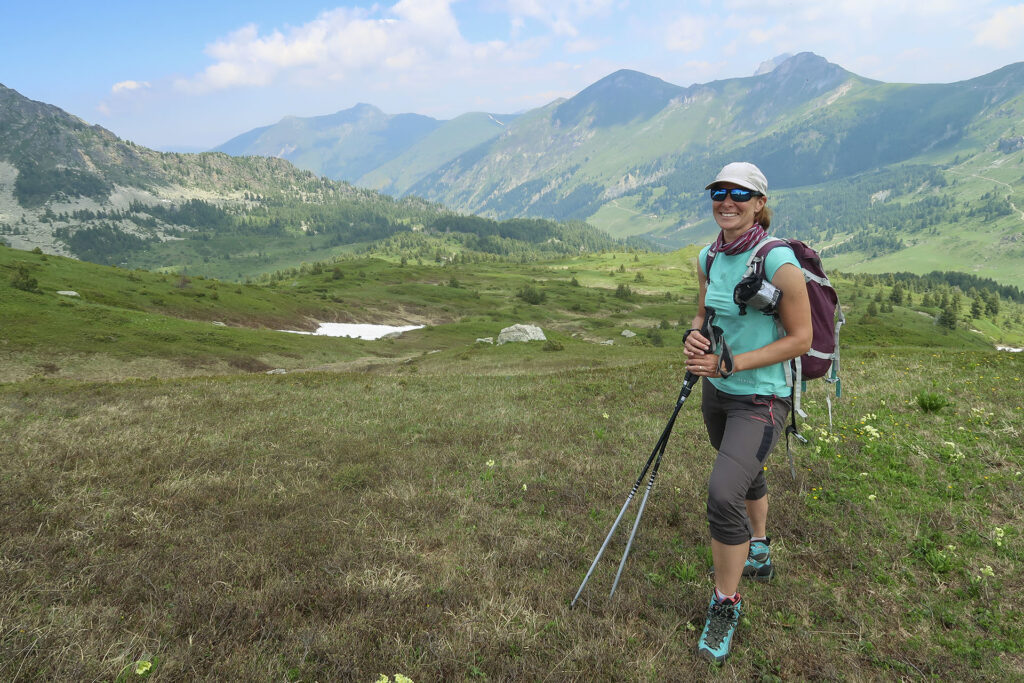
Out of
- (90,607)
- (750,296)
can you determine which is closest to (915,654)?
(750,296)

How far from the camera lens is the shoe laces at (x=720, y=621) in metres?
Result: 5.47

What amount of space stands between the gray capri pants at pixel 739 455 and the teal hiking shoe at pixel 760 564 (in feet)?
5.06

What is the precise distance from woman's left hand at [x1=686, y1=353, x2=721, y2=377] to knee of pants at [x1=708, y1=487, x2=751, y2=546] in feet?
4.28

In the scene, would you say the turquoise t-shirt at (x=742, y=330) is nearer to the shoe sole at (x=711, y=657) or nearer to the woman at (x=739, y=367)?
the woman at (x=739, y=367)

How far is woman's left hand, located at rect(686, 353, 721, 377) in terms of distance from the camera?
571 centimetres

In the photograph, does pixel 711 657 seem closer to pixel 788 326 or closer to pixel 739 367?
pixel 739 367

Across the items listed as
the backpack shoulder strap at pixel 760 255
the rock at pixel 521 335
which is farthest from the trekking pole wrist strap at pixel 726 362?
the rock at pixel 521 335

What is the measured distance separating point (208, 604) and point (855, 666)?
7318 millimetres

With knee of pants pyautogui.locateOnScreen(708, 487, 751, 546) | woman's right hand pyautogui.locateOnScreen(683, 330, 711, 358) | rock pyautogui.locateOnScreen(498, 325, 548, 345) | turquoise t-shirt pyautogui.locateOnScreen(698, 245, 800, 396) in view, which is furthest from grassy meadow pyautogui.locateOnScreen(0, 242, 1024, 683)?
rock pyautogui.locateOnScreen(498, 325, 548, 345)

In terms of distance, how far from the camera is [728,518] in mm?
5457

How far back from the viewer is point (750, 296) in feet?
17.9

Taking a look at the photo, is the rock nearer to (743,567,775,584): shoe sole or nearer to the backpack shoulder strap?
(743,567,775,584): shoe sole


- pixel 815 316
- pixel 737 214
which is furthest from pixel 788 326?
pixel 737 214

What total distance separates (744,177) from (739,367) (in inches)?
88.4
